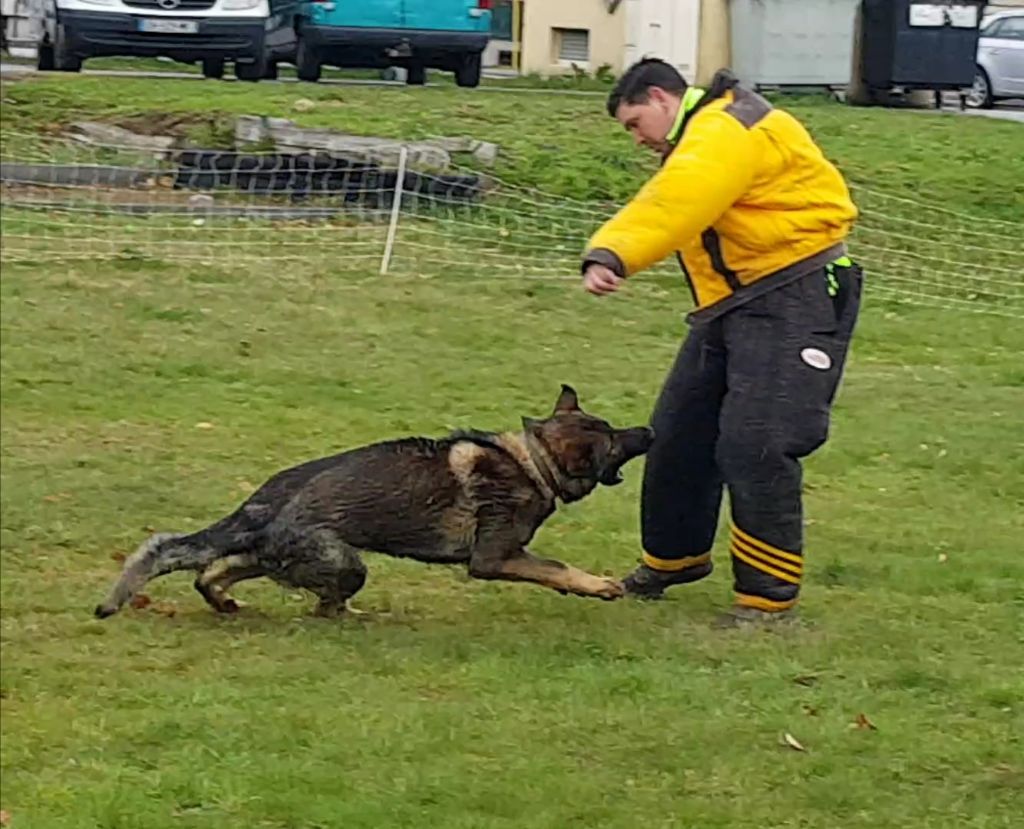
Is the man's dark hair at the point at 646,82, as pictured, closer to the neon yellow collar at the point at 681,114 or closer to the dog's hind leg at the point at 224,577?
the neon yellow collar at the point at 681,114

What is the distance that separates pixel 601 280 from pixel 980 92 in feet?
11.0

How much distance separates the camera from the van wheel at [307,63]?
18.3 meters

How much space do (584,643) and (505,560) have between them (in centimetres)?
42

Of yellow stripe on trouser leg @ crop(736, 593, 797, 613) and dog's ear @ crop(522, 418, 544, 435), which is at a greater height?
dog's ear @ crop(522, 418, 544, 435)

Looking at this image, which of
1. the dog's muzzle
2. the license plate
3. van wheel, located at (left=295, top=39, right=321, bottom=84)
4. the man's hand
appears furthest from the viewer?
van wheel, located at (left=295, top=39, right=321, bottom=84)

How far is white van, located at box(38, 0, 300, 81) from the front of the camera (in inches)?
661

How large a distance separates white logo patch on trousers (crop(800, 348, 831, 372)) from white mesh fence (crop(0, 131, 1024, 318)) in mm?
6042

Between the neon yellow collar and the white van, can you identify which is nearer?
the neon yellow collar

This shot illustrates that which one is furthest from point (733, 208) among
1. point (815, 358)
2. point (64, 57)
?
point (64, 57)

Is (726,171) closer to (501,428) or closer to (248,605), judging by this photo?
(248,605)

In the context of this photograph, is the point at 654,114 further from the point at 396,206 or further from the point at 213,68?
the point at 213,68

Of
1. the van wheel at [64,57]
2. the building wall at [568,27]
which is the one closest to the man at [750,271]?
the van wheel at [64,57]

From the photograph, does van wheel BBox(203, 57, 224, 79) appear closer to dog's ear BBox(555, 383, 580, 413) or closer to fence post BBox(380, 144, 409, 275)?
fence post BBox(380, 144, 409, 275)

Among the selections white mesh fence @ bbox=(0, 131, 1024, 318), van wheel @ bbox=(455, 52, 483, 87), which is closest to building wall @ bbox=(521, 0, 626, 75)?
van wheel @ bbox=(455, 52, 483, 87)
